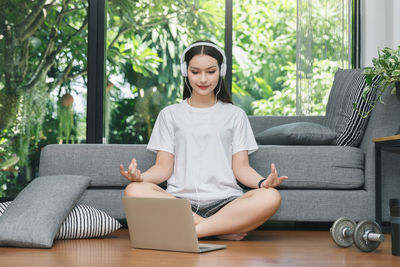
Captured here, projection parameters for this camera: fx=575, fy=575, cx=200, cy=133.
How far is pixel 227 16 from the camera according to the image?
5.04m

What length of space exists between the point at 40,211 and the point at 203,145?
2.33 feet

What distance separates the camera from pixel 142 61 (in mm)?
5102

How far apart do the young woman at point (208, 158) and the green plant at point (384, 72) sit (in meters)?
0.62

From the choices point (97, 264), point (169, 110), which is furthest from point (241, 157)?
point (97, 264)

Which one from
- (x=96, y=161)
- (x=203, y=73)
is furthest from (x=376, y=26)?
(x=96, y=161)

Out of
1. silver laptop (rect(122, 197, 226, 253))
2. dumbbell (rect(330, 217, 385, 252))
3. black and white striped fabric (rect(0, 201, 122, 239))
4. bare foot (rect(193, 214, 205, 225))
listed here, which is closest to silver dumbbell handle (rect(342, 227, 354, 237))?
dumbbell (rect(330, 217, 385, 252))

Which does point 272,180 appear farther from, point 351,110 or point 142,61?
point 142,61

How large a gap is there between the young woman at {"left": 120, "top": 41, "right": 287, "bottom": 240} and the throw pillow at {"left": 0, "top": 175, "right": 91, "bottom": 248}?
10.8 inches

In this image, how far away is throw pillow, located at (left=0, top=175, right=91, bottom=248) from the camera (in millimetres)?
2115

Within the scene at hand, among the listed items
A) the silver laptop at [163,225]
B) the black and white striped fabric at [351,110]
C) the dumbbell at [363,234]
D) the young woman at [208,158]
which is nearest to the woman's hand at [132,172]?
the young woman at [208,158]

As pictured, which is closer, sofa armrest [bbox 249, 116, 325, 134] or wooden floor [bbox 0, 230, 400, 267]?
wooden floor [bbox 0, 230, 400, 267]

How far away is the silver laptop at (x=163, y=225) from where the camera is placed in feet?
6.25

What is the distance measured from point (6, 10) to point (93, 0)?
29.3 inches

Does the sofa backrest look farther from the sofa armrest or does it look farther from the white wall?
the white wall
